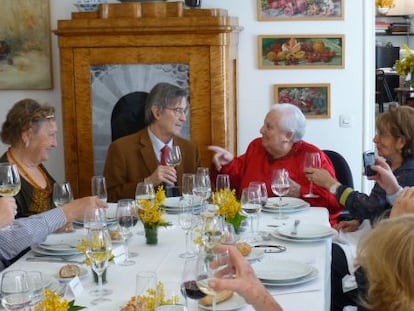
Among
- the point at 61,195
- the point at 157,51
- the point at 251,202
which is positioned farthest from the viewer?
the point at 157,51

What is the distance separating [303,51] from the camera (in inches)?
166

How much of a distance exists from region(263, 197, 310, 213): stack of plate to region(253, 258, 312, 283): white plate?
77cm

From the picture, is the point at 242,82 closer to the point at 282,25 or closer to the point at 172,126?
the point at 282,25

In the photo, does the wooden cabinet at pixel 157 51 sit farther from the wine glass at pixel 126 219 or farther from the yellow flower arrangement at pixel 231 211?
the wine glass at pixel 126 219

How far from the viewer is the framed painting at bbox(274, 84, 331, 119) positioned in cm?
425

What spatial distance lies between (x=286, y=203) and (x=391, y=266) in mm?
1658

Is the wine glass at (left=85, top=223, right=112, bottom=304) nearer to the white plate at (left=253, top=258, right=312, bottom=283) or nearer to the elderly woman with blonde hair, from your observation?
the white plate at (left=253, top=258, right=312, bottom=283)

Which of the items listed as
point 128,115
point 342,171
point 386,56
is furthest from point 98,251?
point 386,56

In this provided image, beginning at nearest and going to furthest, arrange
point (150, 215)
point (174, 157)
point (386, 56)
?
point (150, 215)
point (174, 157)
point (386, 56)

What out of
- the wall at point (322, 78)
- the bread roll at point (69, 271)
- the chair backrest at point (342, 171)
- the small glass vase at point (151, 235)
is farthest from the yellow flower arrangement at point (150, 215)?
the wall at point (322, 78)

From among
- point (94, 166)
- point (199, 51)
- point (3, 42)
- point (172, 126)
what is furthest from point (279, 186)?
point (3, 42)

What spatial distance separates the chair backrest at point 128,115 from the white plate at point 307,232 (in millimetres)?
1645

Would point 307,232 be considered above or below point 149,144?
below

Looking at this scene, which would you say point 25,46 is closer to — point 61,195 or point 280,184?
point 61,195
